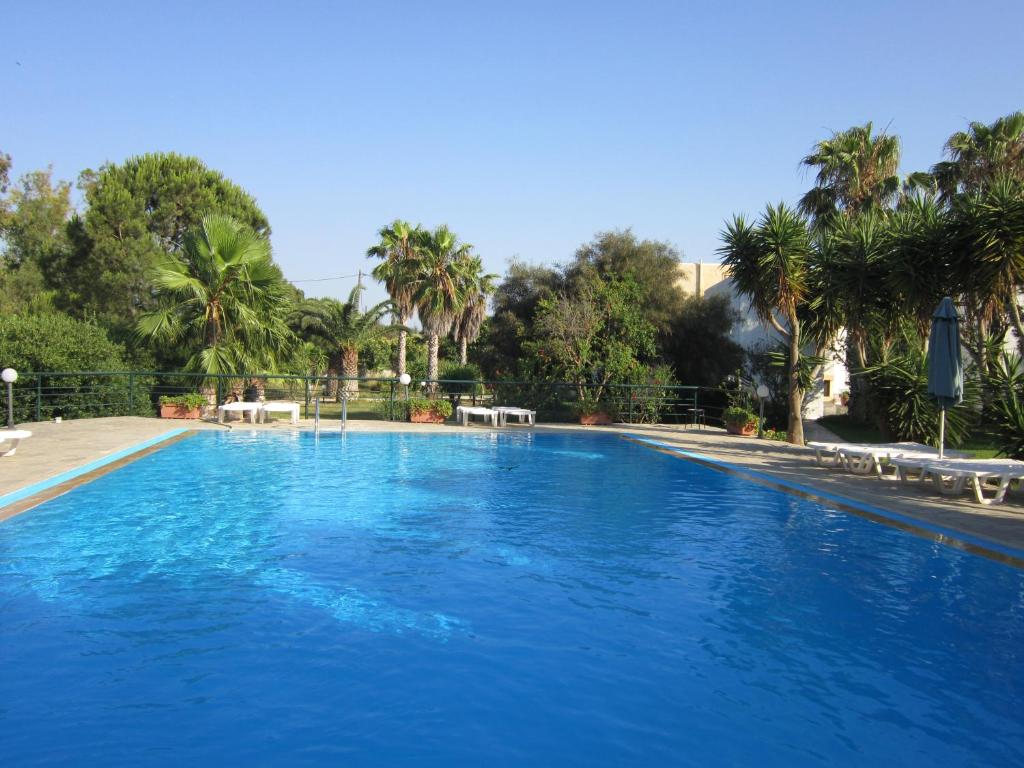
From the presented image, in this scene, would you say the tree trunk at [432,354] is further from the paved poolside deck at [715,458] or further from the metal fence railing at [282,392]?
the paved poolside deck at [715,458]

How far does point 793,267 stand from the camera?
615 inches

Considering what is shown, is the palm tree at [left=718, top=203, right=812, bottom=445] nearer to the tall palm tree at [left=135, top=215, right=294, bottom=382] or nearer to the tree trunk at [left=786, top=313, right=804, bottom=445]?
the tree trunk at [left=786, top=313, right=804, bottom=445]

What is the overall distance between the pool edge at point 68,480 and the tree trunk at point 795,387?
1278 cm

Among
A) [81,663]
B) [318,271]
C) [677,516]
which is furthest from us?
[318,271]

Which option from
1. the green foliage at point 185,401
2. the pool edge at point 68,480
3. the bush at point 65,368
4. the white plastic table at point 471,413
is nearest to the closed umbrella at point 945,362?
the white plastic table at point 471,413

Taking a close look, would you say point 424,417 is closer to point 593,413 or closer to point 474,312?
point 593,413

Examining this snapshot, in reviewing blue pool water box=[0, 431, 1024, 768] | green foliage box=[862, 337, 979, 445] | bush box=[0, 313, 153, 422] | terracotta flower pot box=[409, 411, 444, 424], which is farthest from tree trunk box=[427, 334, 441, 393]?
blue pool water box=[0, 431, 1024, 768]

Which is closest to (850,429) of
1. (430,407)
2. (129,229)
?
(430,407)

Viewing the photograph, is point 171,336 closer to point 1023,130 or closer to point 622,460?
point 622,460

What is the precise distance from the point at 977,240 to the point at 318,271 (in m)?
42.7

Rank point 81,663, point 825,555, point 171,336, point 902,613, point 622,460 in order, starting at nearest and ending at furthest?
point 81,663
point 902,613
point 825,555
point 622,460
point 171,336

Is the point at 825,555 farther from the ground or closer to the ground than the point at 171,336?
closer to the ground

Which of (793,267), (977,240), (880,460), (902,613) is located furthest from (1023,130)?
(902,613)

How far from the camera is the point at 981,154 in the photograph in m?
21.3
